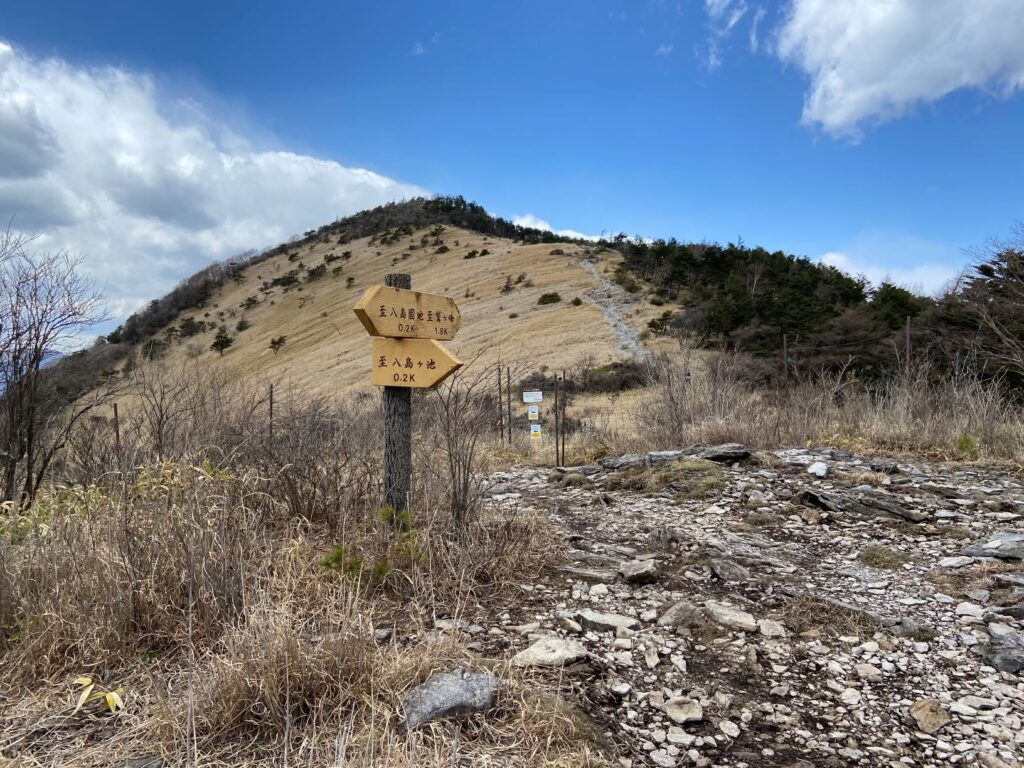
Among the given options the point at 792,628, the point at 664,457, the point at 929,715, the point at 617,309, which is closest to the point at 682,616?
the point at 792,628

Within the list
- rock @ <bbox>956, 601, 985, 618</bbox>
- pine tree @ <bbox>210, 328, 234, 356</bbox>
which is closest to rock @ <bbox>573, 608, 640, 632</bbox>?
rock @ <bbox>956, 601, 985, 618</bbox>

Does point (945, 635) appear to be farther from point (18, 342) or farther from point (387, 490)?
point (18, 342)

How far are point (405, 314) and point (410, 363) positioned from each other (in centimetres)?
32

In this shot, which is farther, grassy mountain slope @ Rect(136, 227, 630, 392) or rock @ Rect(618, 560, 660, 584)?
grassy mountain slope @ Rect(136, 227, 630, 392)

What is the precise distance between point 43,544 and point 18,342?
310 cm

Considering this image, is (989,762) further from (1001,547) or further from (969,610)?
(1001,547)

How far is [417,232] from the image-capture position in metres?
60.1

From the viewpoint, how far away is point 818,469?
6.29 m

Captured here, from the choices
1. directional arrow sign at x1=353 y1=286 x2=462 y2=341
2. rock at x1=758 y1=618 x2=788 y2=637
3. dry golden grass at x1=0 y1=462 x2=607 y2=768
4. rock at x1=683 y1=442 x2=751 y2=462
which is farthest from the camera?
rock at x1=683 y1=442 x2=751 y2=462

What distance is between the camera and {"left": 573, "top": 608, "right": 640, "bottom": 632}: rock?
119 inches

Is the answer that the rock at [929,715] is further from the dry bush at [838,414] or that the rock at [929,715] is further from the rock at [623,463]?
the dry bush at [838,414]

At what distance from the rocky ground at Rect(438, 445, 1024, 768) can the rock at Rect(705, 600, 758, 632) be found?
0.6 inches

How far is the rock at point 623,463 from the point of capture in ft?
24.3

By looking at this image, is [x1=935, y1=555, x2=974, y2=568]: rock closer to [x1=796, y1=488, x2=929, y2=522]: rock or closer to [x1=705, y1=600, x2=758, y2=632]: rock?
[x1=796, y1=488, x2=929, y2=522]: rock
